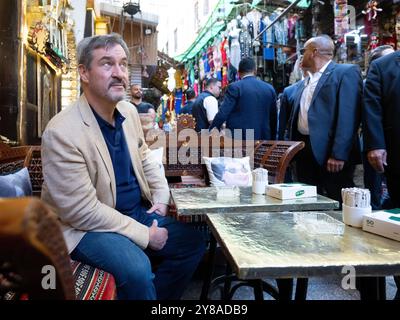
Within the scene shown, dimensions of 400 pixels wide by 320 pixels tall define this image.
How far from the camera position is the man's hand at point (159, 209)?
2323mm

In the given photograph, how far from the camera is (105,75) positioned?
6.85ft

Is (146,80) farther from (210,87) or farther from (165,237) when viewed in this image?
(165,237)

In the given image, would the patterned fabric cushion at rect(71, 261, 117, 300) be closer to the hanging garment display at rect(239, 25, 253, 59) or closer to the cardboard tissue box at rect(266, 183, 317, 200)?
the cardboard tissue box at rect(266, 183, 317, 200)

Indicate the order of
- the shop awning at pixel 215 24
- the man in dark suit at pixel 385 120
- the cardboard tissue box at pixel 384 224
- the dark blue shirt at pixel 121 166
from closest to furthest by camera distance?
the cardboard tissue box at pixel 384 224 < the dark blue shirt at pixel 121 166 < the man in dark suit at pixel 385 120 < the shop awning at pixel 215 24

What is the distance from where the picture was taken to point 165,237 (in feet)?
6.77

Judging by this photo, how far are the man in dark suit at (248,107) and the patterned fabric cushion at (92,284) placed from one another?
126 inches

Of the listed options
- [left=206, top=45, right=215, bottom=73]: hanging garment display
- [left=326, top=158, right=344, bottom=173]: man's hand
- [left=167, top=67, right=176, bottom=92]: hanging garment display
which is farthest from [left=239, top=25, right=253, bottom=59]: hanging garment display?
[left=167, top=67, right=176, bottom=92]: hanging garment display

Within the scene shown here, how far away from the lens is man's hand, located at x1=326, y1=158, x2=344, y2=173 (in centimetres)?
333

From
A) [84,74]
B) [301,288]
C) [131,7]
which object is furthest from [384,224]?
[131,7]

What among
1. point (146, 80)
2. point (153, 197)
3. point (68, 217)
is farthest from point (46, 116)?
point (146, 80)

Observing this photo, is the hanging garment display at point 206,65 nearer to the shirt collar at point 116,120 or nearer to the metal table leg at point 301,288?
the shirt collar at point 116,120

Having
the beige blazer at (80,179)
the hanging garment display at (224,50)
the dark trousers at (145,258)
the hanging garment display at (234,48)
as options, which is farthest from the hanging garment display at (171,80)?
the beige blazer at (80,179)

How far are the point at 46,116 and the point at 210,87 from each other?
2.80 m
